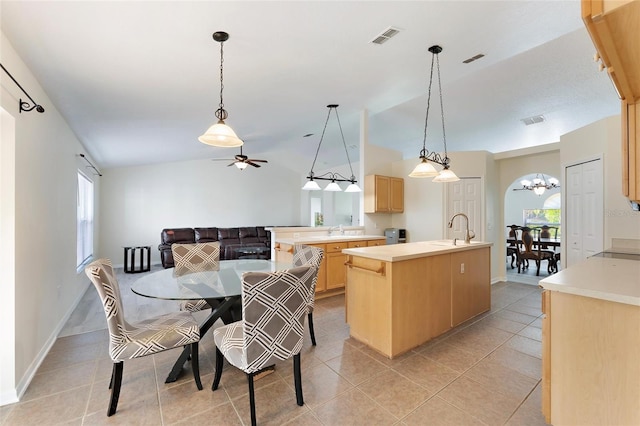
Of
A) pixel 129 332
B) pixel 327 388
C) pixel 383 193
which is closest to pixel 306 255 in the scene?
pixel 327 388

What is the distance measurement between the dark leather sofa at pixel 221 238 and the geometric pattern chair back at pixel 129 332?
507 cm

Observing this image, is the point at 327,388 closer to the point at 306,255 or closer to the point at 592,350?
the point at 306,255

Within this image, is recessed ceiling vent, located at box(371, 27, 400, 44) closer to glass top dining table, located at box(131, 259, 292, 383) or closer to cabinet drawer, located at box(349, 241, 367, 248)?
glass top dining table, located at box(131, 259, 292, 383)

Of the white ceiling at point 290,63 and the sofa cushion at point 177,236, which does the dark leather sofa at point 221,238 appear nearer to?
the sofa cushion at point 177,236

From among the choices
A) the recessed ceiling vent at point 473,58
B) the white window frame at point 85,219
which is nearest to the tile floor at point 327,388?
the white window frame at point 85,219

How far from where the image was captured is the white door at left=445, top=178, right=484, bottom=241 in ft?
17.1

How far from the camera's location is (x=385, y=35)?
2.50 metres

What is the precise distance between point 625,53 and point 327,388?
235cm

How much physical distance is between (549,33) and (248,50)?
9.48ft

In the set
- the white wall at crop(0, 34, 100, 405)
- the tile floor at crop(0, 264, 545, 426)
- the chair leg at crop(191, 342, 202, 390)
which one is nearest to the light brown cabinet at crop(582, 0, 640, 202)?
the tile floor at crop(0, 264, 545, 426)

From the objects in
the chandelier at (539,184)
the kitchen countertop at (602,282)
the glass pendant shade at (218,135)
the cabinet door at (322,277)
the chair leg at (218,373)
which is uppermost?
the chandelier at (539,184)

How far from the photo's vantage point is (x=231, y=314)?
2414mm

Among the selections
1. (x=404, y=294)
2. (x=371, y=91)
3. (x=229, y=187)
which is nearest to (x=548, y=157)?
(x=371, y=91)

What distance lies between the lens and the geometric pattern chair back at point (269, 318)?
161cm
